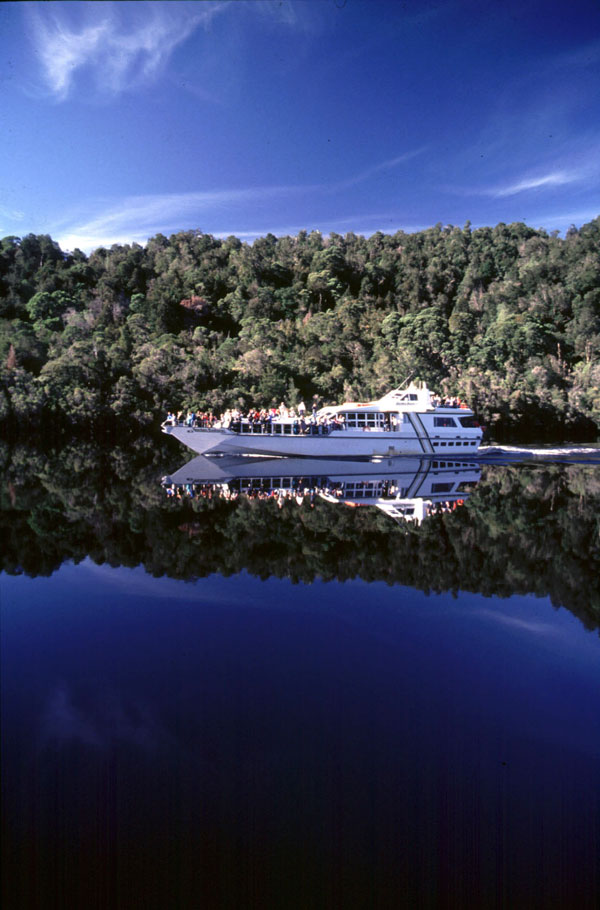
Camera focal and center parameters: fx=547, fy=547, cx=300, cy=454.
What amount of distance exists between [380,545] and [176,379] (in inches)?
2000

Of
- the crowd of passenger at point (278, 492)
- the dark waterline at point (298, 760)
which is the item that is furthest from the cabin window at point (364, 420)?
the dark waterline at point (298, 760)

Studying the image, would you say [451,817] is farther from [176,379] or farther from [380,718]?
[176,379]

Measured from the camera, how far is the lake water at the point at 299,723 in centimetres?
379

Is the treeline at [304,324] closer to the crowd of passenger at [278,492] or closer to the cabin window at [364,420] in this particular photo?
the cabin window at [364,420]

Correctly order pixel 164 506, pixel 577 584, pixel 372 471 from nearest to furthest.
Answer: pixel 577 584 < pixel 164 506 < pixel 372 471

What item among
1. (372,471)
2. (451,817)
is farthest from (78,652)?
(372,471)

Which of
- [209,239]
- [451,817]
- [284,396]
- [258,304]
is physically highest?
[209,239]

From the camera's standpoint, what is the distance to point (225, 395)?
191 feet

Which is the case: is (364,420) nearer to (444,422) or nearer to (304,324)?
(444,422)

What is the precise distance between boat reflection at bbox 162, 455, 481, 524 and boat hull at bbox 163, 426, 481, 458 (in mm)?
734

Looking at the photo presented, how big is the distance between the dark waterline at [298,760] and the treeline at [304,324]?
51.4m

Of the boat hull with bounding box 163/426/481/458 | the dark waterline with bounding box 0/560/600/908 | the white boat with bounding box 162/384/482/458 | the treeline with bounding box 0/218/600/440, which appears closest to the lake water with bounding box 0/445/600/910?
the dark waterline with bounding box 0/560/600/908

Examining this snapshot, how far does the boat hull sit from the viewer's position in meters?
34.8

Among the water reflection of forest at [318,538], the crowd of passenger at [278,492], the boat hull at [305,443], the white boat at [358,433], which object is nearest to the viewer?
the water reflection of forest at [318,538]
